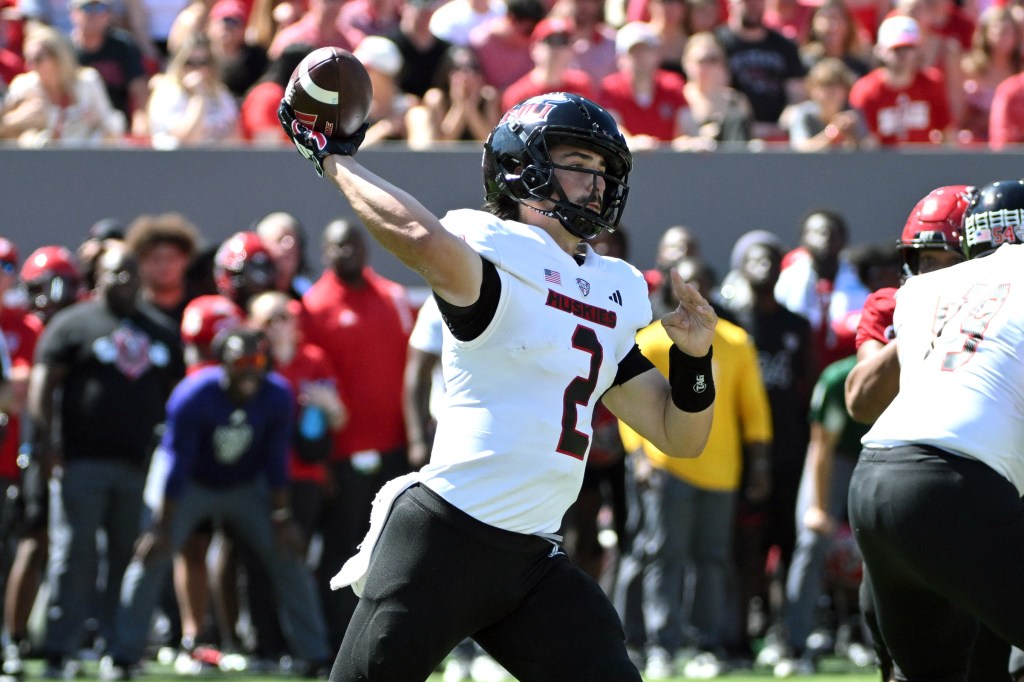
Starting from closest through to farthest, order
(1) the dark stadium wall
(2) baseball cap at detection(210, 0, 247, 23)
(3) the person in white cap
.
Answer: (1) the dark stadium wall
(3) the person in white cap
(2) baseball cap at detection(210, 0, 247, 23)

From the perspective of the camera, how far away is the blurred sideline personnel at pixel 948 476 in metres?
4.37

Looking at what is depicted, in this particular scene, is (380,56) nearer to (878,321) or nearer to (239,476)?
(239,476)

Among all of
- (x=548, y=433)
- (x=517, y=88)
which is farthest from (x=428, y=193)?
(x=548, y=433)

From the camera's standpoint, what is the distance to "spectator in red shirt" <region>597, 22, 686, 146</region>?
10602 millimetres

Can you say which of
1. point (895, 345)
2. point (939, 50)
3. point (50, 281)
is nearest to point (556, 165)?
point (895, 345)

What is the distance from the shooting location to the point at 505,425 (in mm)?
4008

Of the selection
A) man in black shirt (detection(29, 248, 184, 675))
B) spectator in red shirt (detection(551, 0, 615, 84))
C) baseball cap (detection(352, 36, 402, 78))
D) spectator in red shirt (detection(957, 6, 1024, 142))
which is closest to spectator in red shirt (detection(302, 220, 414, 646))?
man in black shirt (detection(29, 248, 184, 675))

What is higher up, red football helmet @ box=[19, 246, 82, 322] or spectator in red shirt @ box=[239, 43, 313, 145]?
spectator in red shirt @ box=[239, 43, 313, 145]

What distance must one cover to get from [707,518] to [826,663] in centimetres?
117

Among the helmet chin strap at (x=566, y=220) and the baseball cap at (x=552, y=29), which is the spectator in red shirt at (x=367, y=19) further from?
the helmet chin strap at (x=566, y=220)

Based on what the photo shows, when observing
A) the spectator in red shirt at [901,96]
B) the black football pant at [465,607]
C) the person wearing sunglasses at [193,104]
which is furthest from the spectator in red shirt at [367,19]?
the black football pant at [465,607]

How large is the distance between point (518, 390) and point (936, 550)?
1.22 m

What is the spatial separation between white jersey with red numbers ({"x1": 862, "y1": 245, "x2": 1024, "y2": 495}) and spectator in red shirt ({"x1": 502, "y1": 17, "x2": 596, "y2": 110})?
585 centimetres

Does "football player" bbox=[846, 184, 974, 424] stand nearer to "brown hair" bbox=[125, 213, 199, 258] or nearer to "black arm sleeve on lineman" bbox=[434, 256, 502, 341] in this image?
"black arm sleeve on lineman" bbox=[434, 256, 502, 341]
